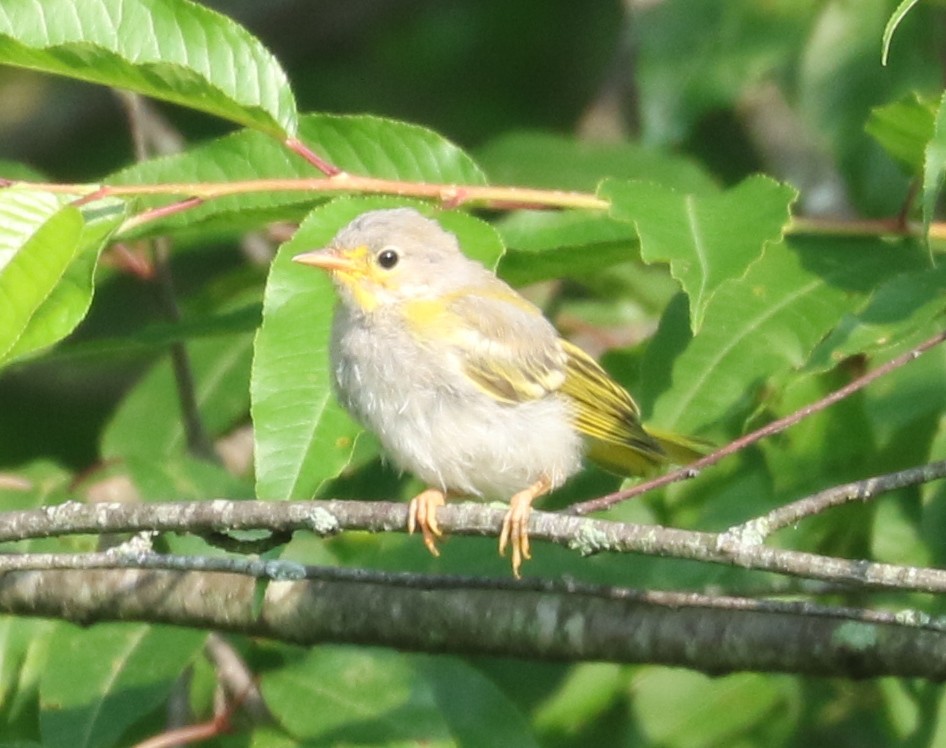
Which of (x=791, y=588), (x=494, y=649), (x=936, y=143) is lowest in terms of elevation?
(x=494, y=649)

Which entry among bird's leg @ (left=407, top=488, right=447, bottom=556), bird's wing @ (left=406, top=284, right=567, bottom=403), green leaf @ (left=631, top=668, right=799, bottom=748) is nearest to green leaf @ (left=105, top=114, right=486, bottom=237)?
bird's wing @ (left=406, top=284, right=567, bottom=403)

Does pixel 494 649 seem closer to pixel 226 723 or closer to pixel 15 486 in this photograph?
pixel 226 723

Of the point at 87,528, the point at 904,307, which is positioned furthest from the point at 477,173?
the point at 87,528

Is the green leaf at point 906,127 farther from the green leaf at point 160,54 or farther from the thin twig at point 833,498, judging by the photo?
the green leaf at point 160,54

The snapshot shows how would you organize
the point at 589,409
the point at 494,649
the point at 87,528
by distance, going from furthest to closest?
1. the point at 589,409
2. the point at 494,649
3. the point at 87,528

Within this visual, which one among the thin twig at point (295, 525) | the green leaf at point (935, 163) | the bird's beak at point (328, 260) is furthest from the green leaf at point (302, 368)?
the green leaf at point (935, 163)

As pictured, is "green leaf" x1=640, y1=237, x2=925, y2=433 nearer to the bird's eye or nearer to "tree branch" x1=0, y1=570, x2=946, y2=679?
"tree branch" x1=0, y1=570, x2=946, y2=679

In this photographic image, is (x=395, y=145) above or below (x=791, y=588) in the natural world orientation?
above

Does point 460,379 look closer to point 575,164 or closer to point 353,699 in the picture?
point 353,699
